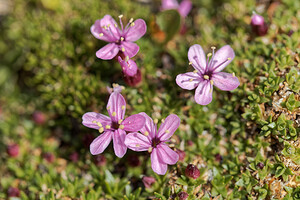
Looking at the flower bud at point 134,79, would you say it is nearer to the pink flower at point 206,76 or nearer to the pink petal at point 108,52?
the pink petal at point 108,52

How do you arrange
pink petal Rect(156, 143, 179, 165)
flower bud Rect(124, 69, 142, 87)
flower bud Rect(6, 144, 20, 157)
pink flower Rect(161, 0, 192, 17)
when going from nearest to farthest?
pink petal Rect(156, 143, 179, 165) < flower bud Rect(124, 69, 142, 87) < flower bud Rect(6, 144, 20, 157) < pink flower Rect(161, 0, 192, 17)

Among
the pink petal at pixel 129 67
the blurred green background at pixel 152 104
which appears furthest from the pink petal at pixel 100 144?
the pink petal at pixel 129 67

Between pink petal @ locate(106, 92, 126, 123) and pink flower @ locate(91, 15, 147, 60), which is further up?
pink flower @ locate(91, 15, 147, 60)

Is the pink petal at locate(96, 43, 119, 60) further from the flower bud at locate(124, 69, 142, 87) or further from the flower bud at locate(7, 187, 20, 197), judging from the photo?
the flower bud at locate(7, 187, 20, 197)

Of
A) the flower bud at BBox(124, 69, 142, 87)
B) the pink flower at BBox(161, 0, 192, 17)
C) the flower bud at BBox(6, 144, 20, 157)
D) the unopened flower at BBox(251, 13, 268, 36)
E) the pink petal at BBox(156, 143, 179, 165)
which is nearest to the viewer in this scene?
the pink petal at BBox(156, 143, 179, 165)

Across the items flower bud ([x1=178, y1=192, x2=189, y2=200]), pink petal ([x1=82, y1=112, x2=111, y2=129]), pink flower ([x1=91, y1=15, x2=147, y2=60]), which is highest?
pink flower ([x1=91, y1=15, x2=147, y2=60])

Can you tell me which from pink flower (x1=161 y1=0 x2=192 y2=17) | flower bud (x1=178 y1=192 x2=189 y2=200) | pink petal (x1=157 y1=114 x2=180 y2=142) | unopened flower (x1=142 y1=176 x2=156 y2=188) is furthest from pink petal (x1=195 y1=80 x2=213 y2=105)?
pink flower (x1=161 y1=0 x2=192 y2=17)
